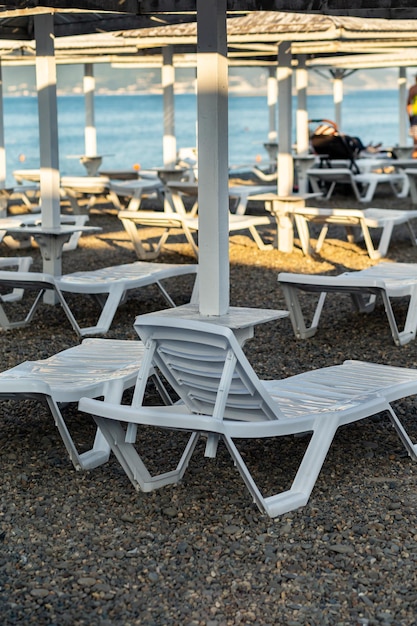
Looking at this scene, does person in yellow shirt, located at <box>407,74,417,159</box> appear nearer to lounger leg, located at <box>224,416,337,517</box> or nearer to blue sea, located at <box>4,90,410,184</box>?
lounger leg, located at <box>224,416,337,517</box>

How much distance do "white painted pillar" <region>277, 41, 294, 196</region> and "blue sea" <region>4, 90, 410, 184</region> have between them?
23.4 m

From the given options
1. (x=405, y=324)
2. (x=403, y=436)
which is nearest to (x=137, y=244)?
(x=405, y=324)

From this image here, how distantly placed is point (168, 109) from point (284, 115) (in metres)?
3.29

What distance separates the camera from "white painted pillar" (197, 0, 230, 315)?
3902 mm

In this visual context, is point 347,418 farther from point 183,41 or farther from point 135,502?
point 183,41

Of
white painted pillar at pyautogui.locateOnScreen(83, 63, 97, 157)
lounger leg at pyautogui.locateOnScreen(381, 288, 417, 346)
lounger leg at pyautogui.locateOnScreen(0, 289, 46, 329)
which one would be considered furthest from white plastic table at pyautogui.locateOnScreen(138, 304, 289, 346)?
white painted pillar at pyautogui.locateOnScreen(83, 63, 97, 157)

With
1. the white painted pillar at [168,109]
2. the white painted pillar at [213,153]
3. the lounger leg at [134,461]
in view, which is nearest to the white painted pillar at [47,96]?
the white painted pillar at [213,153]

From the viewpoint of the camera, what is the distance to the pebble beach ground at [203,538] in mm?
2643

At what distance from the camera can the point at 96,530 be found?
10.3ft

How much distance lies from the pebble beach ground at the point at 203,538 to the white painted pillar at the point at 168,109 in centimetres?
767

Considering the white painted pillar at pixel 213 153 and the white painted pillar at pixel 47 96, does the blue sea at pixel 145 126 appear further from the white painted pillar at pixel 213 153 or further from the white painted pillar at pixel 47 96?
the white painted pillar at pixel 213 153

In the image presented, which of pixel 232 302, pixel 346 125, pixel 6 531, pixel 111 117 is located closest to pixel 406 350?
pixel 232 302

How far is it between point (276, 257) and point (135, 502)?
223 inches

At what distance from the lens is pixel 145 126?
76125 mm
